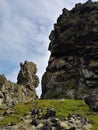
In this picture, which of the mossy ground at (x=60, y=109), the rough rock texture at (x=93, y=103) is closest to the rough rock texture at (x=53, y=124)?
the mossy ground at (x=60, y=109)

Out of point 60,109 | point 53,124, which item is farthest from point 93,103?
point 53,124

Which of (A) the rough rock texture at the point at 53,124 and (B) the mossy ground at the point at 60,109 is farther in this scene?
(B) the mossy ground at the point at 60,109

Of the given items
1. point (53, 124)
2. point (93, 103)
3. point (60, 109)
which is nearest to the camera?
point (53, 124)

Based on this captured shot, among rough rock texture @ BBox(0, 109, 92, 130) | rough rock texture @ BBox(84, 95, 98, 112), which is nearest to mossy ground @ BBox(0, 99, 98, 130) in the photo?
rough rock texture @ BBox(84, 95, 98, 112)

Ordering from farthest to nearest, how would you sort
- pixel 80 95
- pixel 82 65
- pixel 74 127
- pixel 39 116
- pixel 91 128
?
pixel 82 65
pixel 80 95
pixel 39 116
pixel 91 128
pixel 74 127

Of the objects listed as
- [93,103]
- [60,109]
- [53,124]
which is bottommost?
[53,124]

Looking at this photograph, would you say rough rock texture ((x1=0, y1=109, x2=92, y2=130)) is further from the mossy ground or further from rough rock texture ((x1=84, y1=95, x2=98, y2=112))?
rough rock texture ((x1=84, y1=95, x2=98, y2=112))

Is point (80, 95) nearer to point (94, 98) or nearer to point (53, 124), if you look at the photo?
point (94, 98)

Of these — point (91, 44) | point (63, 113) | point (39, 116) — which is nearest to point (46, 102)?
point (63, 113)

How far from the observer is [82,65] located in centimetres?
19212

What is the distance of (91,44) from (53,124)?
113617mm

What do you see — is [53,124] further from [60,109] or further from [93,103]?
[93,103]

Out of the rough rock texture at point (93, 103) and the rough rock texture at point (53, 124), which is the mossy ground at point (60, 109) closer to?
the rough rock texture at point (93, 103)

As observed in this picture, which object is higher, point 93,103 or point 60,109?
point 93,103
